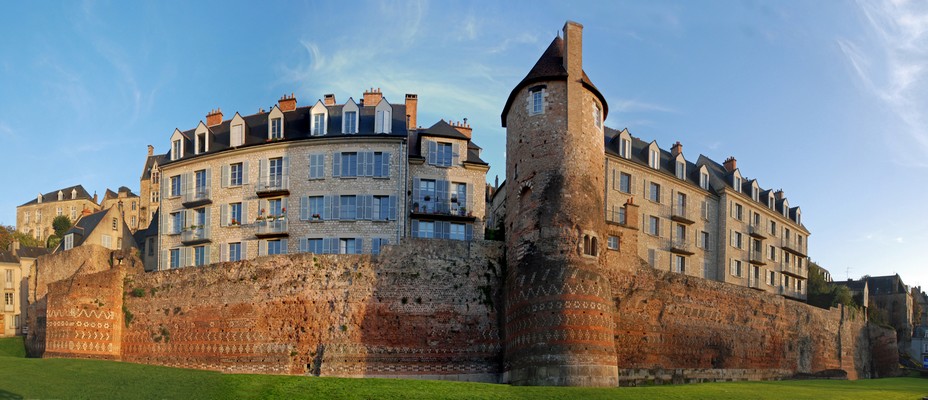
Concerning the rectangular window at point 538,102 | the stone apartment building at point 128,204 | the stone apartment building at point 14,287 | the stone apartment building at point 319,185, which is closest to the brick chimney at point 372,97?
the stone apartment building at point 319,185

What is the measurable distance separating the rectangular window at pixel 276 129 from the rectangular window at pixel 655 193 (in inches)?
1034

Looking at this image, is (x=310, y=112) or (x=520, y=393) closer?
(x=520, y=393)

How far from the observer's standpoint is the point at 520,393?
34.1 metres

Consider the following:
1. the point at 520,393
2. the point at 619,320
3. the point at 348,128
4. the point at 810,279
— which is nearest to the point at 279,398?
the point at 520,393

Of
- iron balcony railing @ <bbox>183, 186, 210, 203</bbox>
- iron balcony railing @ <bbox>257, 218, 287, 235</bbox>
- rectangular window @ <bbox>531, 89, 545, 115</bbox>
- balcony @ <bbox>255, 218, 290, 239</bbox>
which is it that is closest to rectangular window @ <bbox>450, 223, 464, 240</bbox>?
balcony @ <bbox>255, 218, 290, 239</bbox>

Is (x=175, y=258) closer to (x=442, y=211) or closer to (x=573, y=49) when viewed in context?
(x=442, y=211)

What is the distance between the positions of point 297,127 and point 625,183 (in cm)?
2283

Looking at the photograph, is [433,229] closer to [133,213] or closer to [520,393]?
[520,393]

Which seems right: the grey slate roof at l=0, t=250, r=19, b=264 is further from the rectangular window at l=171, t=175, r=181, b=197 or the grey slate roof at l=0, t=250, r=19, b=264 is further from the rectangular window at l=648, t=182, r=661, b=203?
the rectangular window at l=648, t=182, r=661, b=203

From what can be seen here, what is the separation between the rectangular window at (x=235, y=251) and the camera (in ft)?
169

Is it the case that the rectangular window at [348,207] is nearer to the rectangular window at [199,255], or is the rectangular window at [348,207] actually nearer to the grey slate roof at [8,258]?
the rectangular window at [199,255]

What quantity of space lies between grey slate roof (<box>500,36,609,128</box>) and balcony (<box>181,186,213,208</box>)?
20588 millimetres

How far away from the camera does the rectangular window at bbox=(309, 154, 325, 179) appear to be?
165 feet

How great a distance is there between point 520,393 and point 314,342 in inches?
510
